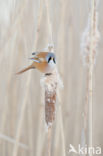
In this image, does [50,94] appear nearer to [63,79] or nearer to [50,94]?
[50,94]

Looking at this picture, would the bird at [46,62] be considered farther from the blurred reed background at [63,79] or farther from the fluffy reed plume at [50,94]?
the blurred reed background at [63,79]

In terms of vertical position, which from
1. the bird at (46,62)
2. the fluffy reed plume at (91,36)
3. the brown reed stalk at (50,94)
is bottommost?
the brown reed stalk at (50,94)

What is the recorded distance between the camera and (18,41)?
107cm

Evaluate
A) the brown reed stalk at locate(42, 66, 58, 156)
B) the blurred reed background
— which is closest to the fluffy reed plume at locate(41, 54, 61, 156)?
the brown reed stalk at locate(42, 66, 58, 156)

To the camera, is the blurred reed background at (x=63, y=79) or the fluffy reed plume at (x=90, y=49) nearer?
the fluffy reed plume at (x=90, y=49)

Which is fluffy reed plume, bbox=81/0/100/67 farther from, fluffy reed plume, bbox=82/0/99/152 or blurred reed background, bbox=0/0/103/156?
blurred reed background, bbox=0/0/103/156

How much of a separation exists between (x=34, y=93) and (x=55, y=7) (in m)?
0.51

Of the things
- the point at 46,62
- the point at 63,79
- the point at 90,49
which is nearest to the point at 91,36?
the point at 90,49

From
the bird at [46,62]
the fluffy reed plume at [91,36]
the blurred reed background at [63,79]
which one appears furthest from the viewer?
the blurred reed background at [63,79]

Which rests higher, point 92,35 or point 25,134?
point 92,35

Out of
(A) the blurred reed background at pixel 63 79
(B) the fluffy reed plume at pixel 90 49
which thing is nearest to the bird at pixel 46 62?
(B) the fluffy reed plume at pixel 90 49

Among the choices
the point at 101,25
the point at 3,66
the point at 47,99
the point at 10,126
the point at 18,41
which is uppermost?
the point at 101,25

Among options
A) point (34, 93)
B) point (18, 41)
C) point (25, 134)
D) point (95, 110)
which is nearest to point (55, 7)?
point (18, 41)

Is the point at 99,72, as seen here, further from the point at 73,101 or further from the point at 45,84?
the point at 45,84
